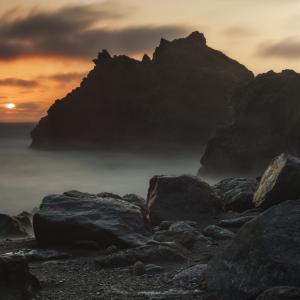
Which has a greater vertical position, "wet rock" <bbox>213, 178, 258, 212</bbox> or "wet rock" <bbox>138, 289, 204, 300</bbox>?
"wet rock" <bbox>213, 178, 258, 212</bbox>

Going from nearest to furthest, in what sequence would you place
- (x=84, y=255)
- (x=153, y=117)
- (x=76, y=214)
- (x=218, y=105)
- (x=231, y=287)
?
(x=231, y=287), (x=84, y=255), (x=76, y=214), (x=218, y=105), (x=153, y=117)

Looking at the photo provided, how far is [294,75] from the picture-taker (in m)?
69.8

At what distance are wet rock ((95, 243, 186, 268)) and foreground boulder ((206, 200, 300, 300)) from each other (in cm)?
327

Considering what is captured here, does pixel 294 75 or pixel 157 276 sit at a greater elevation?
pixel 294 75

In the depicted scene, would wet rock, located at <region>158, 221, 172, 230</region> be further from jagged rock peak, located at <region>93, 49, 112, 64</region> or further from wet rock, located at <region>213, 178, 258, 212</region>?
jagged rock peak, located at <region>93, 49, 112, 64</region>

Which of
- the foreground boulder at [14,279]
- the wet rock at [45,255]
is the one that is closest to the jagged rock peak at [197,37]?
the wet rock at [45,255]

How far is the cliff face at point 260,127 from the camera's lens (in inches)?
2630

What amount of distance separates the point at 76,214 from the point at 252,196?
23.3 ft

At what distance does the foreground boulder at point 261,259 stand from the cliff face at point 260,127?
54.9 meters

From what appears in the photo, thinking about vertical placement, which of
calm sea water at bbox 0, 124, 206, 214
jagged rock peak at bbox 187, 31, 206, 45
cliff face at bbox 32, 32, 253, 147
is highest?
jagged rock peak at bbox 187, 31, 206, 45

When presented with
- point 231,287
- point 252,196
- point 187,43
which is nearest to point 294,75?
point 252,196

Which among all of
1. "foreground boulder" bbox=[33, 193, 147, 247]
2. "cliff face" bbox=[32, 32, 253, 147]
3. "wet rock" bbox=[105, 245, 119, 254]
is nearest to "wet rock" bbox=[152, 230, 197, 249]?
"foreground boulder" bbox=[33, 193, 147, 247]

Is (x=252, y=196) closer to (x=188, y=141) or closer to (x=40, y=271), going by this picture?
(x=40, y=271)

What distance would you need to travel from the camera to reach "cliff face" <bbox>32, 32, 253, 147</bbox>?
16188 centimetres
